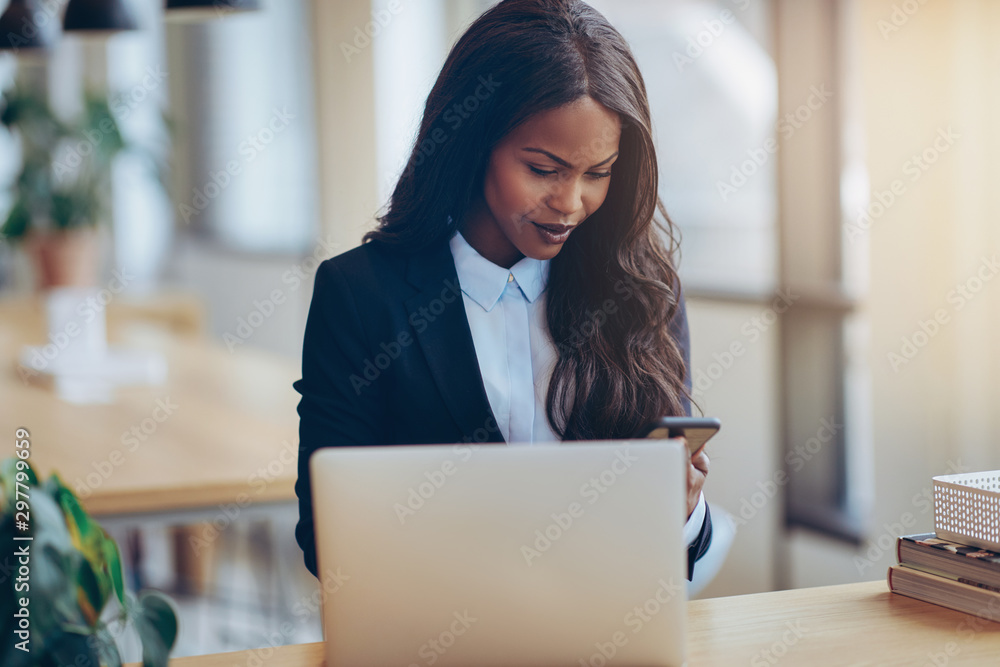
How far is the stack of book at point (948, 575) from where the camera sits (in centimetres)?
132

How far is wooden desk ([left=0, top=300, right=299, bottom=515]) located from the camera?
2.29 m

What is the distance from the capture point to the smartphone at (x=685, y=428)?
1132 millimetres

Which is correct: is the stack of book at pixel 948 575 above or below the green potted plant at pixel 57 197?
below

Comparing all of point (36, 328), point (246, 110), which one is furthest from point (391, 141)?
point (36, 328)
